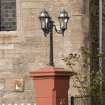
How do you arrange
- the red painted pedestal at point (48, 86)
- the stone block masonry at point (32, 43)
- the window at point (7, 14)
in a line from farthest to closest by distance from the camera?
the window at point (7, 14) < the stone block masonry at point (32, 43) < the red painted pedestal at point (48, 86)

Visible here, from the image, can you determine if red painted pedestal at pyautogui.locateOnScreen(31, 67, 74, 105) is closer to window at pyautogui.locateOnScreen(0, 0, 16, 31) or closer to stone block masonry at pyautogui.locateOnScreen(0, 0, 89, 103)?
stone block masonry at pyautogui.locateOnScreen(0, 0, 89, 103)

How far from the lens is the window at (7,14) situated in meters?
22.4

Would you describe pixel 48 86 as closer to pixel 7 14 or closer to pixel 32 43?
pixel 32 43

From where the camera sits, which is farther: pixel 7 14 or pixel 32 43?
pixel 7 14

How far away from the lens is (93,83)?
20.3 m

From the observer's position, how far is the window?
22.4 metres

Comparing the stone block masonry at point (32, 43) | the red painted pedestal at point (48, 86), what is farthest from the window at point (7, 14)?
the red painted pedestal at point (48, 86)

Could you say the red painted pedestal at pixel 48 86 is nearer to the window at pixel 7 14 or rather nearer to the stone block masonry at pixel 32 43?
the stone block masonry at pixel 32 43

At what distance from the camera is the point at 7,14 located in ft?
73.9

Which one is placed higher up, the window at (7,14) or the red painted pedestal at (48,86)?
the window at (7,14)

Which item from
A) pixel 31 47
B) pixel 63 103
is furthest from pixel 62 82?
pixel 31 47

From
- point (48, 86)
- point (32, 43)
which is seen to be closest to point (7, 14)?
point (32, 43)

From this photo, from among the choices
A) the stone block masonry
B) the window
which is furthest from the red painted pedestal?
the window

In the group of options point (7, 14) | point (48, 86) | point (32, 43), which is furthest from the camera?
point (7, 14)
